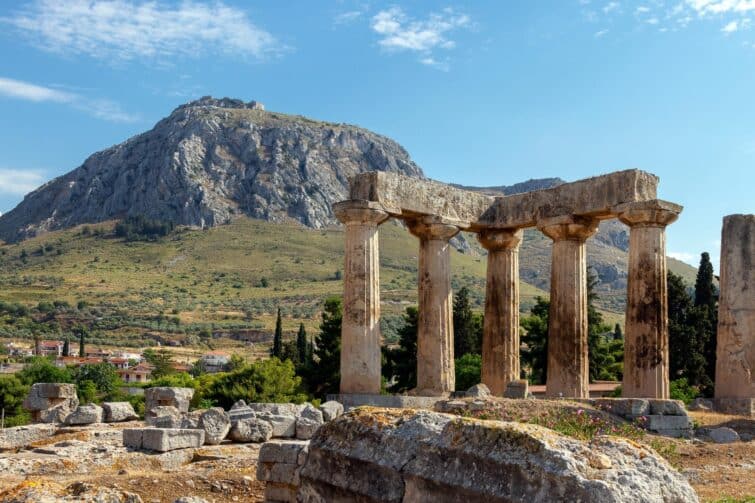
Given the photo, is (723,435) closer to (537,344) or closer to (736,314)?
(736,314)

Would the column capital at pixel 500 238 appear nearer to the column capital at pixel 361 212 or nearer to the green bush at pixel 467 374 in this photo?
the column capital at pixel 361 212

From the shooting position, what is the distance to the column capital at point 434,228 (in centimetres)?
2483

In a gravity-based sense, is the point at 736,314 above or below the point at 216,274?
below

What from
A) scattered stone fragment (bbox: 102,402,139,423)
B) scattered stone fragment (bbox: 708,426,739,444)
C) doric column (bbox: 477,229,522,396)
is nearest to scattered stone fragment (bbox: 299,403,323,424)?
scattered stone fragment (bbox: 102,402,139,423)

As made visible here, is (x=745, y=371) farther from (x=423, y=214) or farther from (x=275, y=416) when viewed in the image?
(x=275, y=416)

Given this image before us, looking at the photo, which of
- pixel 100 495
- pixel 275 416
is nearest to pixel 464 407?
pixel 275 416

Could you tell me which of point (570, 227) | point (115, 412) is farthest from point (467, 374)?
point (115, 412)

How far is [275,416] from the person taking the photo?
1811 cm

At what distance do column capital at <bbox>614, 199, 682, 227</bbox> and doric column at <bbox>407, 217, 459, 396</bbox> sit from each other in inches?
200

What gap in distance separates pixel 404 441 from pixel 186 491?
241 inches

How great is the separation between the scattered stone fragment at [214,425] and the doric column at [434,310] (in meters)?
8.56

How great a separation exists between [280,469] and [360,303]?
38.0ft

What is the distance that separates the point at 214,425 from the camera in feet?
56.3

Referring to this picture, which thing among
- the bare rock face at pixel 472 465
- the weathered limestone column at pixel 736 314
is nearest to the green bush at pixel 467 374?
the weathered limestone column at pixel 736 314
